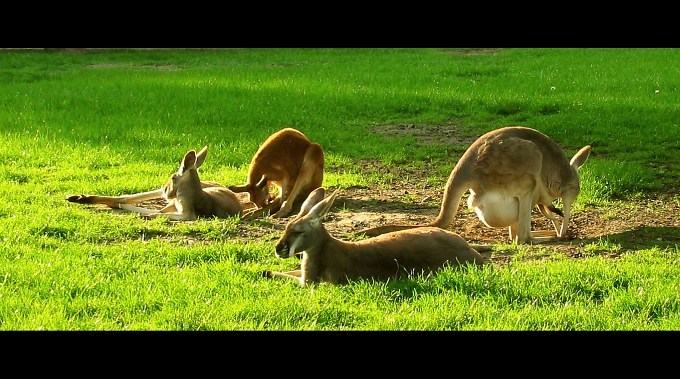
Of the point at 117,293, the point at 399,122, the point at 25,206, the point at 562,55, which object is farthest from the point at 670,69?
the point at 117,293

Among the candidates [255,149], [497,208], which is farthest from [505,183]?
[255,149]

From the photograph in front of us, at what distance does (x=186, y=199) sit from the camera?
8.75 m

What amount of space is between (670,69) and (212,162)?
11.6m

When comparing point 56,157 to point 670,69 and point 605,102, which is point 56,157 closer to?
point 605,102

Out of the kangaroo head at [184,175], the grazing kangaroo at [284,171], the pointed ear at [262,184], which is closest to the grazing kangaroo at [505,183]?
the grazing kangaroo at [284,171]

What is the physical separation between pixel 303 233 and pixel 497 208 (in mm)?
2483

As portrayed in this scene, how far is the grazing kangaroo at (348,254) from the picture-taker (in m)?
6.30

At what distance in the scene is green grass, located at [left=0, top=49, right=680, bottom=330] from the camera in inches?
218

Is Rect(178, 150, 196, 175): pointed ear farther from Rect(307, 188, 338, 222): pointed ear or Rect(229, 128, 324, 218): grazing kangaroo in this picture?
Rect(307, 188, 338, 222): pointed ear

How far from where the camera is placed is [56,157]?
11.1 metres

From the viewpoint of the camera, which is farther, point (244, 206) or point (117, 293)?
point (244, 206)

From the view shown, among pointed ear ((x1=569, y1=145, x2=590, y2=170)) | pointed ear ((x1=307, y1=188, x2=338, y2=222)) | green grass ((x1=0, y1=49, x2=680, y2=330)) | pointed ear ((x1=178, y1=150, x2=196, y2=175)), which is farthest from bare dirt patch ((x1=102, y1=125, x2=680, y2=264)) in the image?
pointed ear ((x1=307, y1=188, x2=338, y2=222))

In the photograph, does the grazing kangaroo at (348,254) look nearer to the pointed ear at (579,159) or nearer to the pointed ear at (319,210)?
the pointed ear at (319,210)

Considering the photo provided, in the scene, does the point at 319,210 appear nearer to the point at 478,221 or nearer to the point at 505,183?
the point at 505,183
